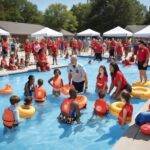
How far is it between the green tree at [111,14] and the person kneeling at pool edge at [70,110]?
204ft

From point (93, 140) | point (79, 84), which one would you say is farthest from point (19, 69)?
point (93, 140)

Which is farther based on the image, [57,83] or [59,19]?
[59,19]

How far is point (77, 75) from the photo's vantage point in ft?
37.3

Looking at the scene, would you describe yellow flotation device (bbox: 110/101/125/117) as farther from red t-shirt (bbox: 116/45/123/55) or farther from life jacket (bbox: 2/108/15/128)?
red t-shirt (bbox: 116/45/123/55)

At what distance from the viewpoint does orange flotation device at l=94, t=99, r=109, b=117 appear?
959 cm

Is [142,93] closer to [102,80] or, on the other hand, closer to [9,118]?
[102,80]

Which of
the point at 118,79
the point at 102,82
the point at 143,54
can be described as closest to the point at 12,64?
the point at 143,54

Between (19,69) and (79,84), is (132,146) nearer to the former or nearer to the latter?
(79,84)

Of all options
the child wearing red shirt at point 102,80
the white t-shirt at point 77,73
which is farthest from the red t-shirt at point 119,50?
the white t-shirt at point 77,73

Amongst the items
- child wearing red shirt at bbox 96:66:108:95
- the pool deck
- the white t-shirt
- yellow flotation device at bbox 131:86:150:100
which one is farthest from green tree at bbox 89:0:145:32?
the pool deck

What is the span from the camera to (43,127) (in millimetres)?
9352

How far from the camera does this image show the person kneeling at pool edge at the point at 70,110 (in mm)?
8797

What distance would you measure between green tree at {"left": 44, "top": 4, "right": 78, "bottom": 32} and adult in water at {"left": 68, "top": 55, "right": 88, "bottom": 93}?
61765 mm

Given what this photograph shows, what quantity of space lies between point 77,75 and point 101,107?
2.02 m
